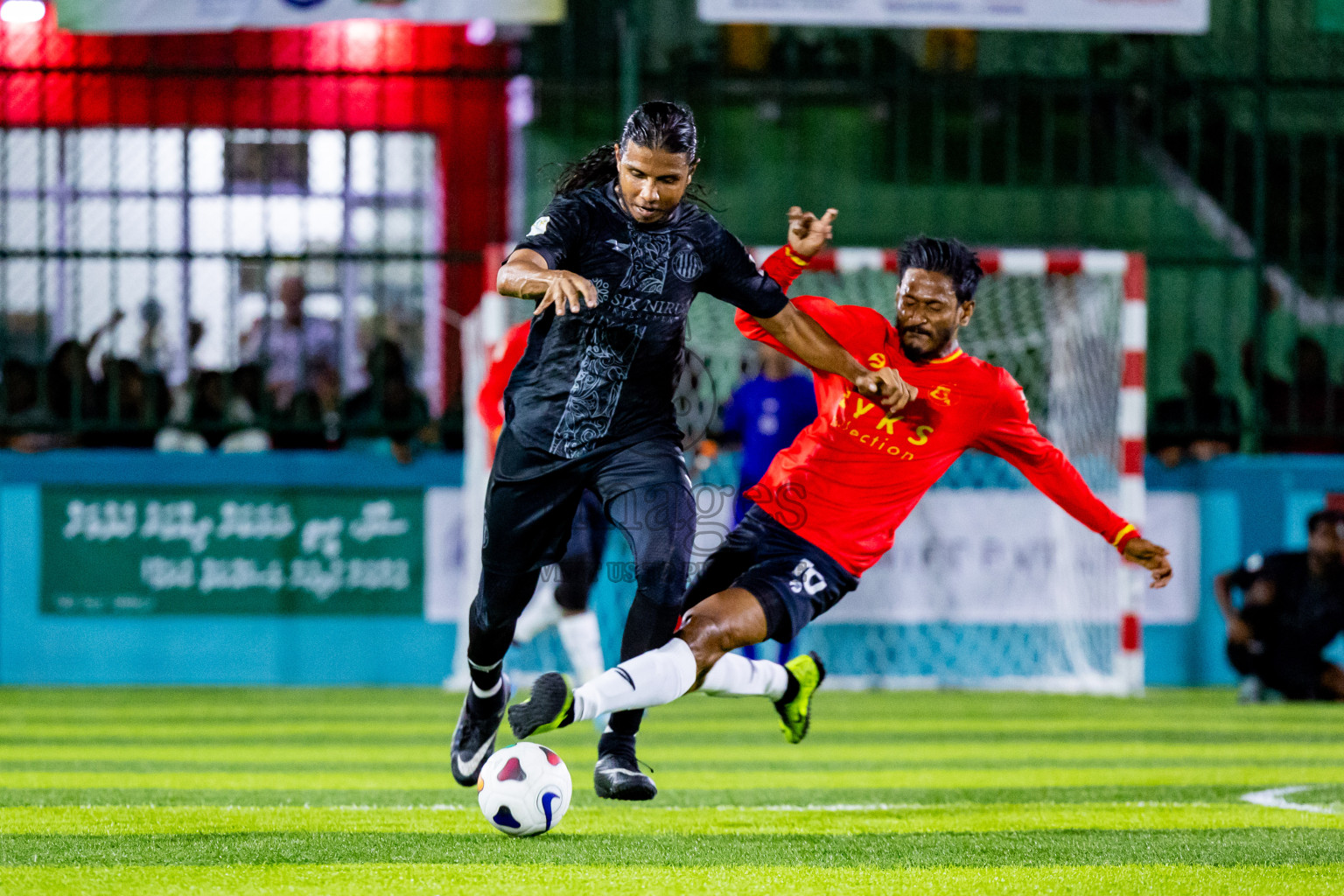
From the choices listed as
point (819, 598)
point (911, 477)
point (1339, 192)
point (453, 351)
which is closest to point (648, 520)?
point (819, 598)

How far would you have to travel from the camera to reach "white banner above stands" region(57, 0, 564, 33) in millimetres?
10156

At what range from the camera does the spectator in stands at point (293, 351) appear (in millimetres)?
11078

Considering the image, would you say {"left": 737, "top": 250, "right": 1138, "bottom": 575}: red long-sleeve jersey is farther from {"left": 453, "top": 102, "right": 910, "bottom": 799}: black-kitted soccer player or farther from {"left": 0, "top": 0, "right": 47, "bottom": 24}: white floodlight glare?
{"left": 0, "top": 0, "right": 47, "bottom": 24}: white floodlight glare

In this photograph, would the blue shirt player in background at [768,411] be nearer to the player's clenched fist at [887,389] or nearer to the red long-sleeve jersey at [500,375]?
the red long-sleeve jersey at [500,375]

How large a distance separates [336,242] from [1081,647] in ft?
22.9

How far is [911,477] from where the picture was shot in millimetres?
5199

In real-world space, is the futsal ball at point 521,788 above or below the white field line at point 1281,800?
above

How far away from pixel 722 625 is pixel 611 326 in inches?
34.9

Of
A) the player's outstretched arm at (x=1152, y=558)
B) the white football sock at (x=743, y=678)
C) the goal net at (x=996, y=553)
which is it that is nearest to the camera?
the white football sock at (x=743, y=678)

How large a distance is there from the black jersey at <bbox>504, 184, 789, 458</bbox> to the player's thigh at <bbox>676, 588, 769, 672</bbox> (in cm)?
54

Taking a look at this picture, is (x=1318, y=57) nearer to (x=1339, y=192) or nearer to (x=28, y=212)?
(x=1339, y=192)

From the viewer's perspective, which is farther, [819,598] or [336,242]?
[336,242]

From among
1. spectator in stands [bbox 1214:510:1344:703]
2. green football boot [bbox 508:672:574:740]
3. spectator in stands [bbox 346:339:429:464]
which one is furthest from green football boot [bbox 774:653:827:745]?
spectator in stands [bbox 346:339:429:464]

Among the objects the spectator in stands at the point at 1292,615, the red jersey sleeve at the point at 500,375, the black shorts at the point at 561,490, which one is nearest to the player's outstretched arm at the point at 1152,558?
the black shorts at the point at 561,490
